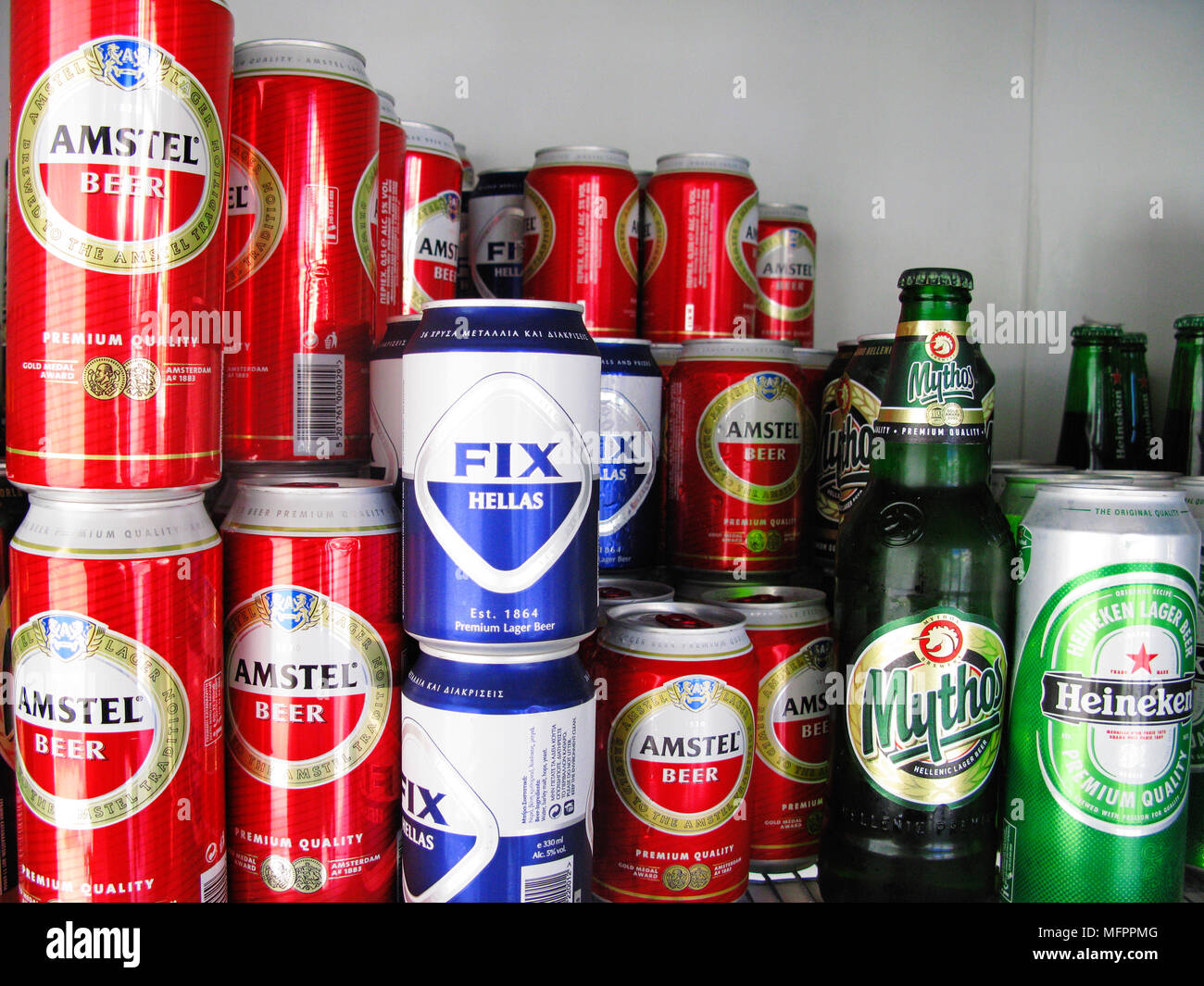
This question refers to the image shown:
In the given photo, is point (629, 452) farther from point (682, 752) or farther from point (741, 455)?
point (682, 752)

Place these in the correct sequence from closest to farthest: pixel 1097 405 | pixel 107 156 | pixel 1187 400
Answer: pixel 107 156
pixel 1187 400
pixel 1097 405

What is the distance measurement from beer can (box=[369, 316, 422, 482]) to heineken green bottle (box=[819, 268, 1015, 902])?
0.57 metres

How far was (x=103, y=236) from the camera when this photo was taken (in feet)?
3.11

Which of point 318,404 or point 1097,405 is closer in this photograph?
point 318,404

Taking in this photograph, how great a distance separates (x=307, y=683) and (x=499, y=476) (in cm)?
31

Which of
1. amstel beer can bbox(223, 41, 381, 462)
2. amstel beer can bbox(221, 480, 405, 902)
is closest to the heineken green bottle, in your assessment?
amstel beer can bbox(221, 480, 405, 902)

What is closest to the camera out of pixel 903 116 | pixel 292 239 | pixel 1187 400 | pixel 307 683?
pixel 307 683

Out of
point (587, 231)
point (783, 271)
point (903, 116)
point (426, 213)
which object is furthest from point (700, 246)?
point (903, 116)

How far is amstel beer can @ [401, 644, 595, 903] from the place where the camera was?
1.00 metres

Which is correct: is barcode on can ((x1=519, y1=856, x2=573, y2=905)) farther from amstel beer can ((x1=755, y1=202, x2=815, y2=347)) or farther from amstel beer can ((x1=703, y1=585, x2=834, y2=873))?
amstel beer can ((x1=755, y1=202, x2=815, y2=347))

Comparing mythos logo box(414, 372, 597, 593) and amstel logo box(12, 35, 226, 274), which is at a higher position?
amstel logo box(12, 35, 226, 274)

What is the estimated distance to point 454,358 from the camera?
0.99 m

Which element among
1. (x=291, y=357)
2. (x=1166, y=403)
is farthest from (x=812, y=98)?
(x=291, y=357)
